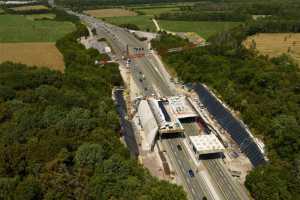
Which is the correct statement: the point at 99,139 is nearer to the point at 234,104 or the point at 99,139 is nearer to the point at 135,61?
the point at 234,104

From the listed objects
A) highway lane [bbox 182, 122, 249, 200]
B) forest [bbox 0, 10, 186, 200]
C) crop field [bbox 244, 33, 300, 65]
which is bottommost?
highway lane [bbox 182, 122, 249, 200]

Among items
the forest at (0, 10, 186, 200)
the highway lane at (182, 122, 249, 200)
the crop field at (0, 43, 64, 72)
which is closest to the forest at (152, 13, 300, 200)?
the highway lane at (182, 122, 249, 200)

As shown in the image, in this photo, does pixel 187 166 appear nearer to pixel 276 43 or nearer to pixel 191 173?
pixel 191 173

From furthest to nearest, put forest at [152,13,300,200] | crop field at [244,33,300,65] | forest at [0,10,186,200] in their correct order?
crop field at [244,33,300,65] → forest at [152,13,300,200] → forest at [0,10,186,200]

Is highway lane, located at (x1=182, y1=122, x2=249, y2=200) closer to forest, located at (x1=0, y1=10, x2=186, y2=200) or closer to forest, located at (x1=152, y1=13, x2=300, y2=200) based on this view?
forest, located at (x1=152, y1=13, x2=300, y2=200)

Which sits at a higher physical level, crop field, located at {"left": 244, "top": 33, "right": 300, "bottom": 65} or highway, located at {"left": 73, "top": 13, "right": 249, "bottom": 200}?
crop field, located at {"left": 244, "top": 33, "right": 300, "bottom": 65}

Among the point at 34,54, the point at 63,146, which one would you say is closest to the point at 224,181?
the point at 63,146
